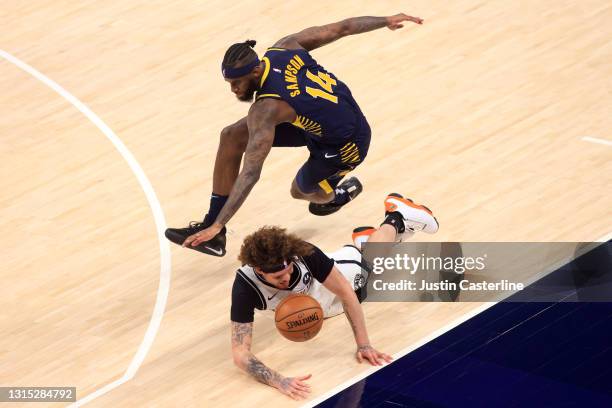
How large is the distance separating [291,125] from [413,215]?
1.37 m

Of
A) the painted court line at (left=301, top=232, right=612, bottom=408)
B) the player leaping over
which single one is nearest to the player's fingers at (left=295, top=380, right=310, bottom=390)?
the painted court line at (left=301, top=232, right=612, bottom=408)

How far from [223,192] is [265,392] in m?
2.22

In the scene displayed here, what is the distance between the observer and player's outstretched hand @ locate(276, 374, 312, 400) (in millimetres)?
9016

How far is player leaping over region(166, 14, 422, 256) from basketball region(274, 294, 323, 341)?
2.66ft

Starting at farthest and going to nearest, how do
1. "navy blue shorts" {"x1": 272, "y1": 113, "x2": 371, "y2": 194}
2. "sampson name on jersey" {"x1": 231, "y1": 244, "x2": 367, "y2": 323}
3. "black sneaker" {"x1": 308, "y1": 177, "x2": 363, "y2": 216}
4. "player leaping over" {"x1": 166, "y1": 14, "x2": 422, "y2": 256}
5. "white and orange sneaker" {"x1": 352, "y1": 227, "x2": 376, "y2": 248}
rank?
"black sneaker" {"x1": 308, "y1": 177, "x2": 363, "y2": 216} < "navy blue shorts" {"x1": 272, "y1": 113, "x2": 371, "y2": 194} < "white and orange sneaker" {"x1": 352, "y1": 227, "x2": 376, "y2": 248} < "player leaping over" {"x1": 166, "y1": 14, "x2": 422, "y2": 256} < "sampson name on jersey" {"x1": 231, "y1": 244, "x2": 367, "y2": 323}

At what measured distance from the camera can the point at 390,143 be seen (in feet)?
41.5

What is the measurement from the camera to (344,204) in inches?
450

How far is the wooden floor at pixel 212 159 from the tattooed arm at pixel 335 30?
193 cm

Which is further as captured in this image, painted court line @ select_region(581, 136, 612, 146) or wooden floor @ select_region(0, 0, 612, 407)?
painted court line @ select_region(581, 136, 612, 146)

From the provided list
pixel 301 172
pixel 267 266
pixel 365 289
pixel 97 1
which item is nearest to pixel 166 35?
pixel 97 1

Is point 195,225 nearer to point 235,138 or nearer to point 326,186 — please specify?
point 235,138

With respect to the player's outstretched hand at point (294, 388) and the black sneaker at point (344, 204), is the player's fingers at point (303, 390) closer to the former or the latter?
the player's outstretched hand at point (294, 388)

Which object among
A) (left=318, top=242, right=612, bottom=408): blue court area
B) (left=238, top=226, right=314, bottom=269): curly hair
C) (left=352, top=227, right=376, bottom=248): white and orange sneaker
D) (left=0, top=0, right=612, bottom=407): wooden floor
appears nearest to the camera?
(left=238, top=226, right=314, bottom=269): curly hair

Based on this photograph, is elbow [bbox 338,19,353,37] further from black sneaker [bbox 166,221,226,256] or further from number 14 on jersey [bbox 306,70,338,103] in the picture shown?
black sneaker [bbox 166,221,226,256]
